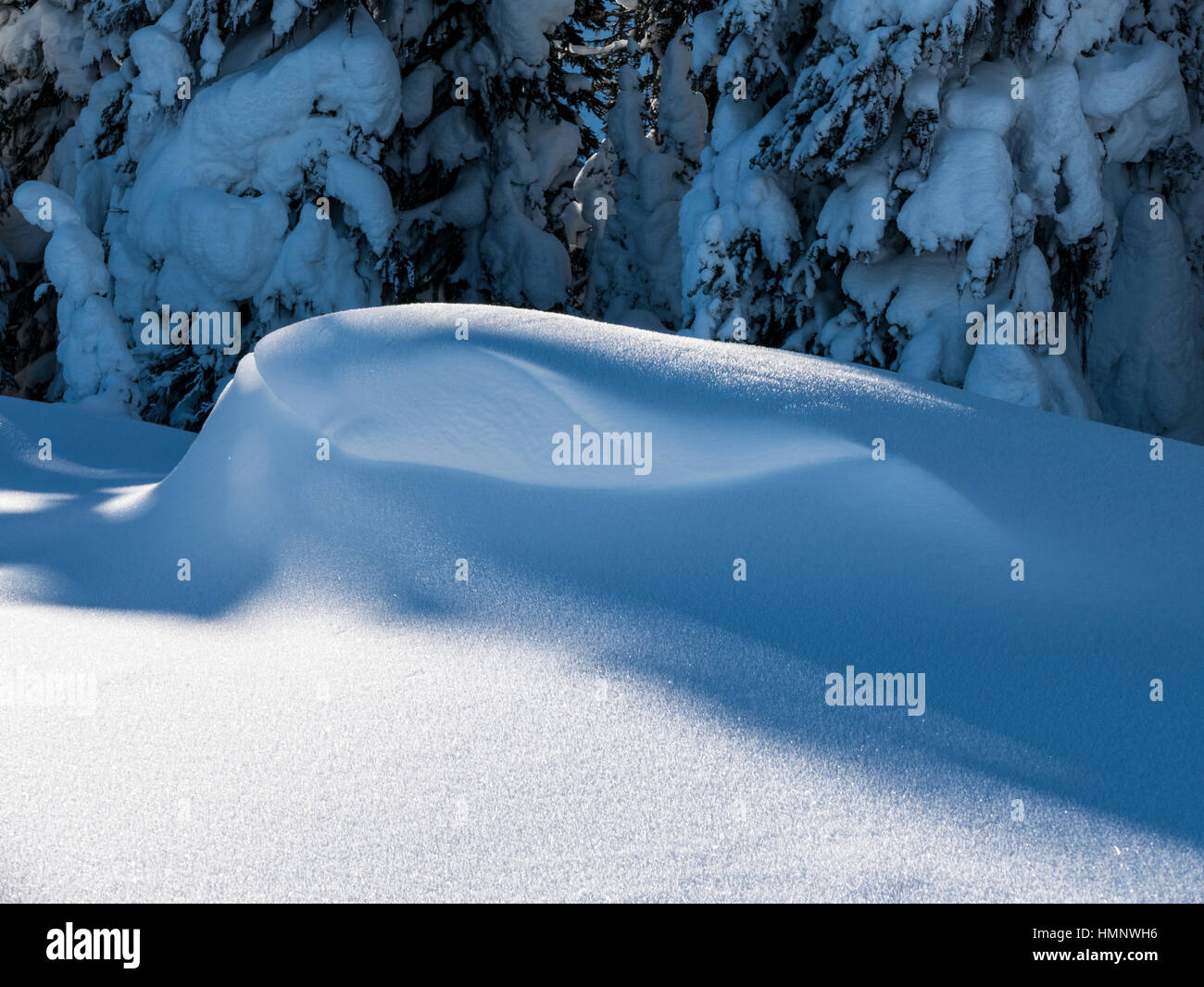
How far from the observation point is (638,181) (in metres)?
15.6

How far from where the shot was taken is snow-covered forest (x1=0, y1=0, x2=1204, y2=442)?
9.02 meters

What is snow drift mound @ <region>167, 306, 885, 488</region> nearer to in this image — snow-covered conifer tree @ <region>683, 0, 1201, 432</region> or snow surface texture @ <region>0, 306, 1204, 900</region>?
snow surface texture @ <region>0, 306, 1204, 900</region>

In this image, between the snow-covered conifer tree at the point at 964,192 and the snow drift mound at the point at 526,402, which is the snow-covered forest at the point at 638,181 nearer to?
the snow-covered conifer tree at the point at 964,192

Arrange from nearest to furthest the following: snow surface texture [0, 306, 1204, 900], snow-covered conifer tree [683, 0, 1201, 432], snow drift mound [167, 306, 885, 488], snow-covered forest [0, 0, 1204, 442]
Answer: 1. snow surface texture [0, 306, 1204, 900]
2. snow drift mound [167, 306, 885, 488]
3. snow-covered conifer tree [683, 0, 1201, 432]
4. snow-covered forest [0, 0, 1204, 442]

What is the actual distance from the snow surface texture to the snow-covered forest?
4.62m

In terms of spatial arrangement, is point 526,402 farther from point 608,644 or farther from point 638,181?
point 638,181

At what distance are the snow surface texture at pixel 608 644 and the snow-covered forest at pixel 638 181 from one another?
4.62 m

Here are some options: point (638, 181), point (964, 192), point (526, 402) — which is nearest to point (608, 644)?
point (526, 402)

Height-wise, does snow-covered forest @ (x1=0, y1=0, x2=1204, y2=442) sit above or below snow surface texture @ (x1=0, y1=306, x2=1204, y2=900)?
above

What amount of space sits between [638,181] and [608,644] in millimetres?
12841

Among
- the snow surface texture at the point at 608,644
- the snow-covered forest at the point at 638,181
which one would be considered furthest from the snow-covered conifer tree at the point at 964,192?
the snow surface texture at the point at 608,644

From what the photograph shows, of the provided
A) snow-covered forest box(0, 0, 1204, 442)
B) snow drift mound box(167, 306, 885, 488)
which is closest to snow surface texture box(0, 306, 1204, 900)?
snow drift mound box(167, 306, 885, 488)

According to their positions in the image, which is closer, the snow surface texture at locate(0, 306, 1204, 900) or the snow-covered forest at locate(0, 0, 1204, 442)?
the snow surface texture at locate(0, 306, 1204, 900)

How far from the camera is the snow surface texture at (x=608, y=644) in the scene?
8.94ft
